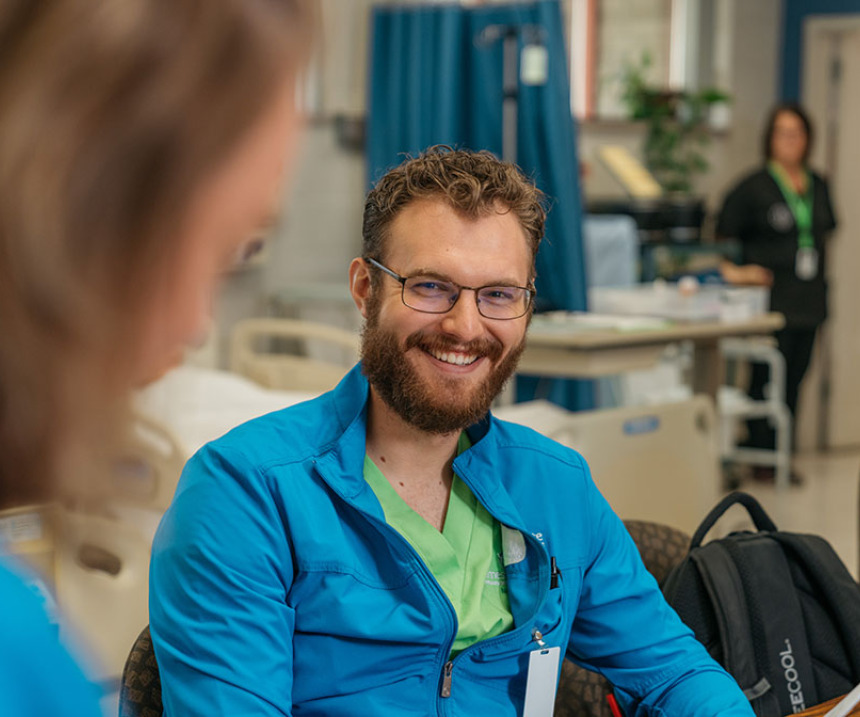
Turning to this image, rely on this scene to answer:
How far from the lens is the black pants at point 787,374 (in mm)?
6012

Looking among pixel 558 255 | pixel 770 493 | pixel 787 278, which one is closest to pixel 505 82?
pixel 558 255

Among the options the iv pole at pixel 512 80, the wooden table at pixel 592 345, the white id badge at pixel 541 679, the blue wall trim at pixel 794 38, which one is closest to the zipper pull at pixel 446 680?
the white id badge at pixel 541 679

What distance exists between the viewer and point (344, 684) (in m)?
1.45

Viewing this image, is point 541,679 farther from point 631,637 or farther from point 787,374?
point 787,374

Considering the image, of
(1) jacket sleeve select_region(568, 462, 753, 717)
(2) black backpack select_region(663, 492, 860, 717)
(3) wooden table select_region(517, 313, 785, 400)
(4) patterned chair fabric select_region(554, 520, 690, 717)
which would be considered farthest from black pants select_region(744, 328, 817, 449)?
(1) jacket sleeve select_region(568, 462, 753, 717)

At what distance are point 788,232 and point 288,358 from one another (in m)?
2.70

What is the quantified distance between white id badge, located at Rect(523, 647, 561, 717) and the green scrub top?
0.19ft

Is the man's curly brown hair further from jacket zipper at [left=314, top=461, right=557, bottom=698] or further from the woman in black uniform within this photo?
the woman in black uniform

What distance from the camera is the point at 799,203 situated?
5934 mm

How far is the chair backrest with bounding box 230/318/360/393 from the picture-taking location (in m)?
4.58

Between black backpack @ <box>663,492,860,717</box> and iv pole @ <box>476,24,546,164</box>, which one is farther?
iv pole @ <box>476,24,546,164</box>

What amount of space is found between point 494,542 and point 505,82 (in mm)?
3377

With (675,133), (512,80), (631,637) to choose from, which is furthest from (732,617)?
(675,133)

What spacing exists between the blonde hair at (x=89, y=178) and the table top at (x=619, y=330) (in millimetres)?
3794
